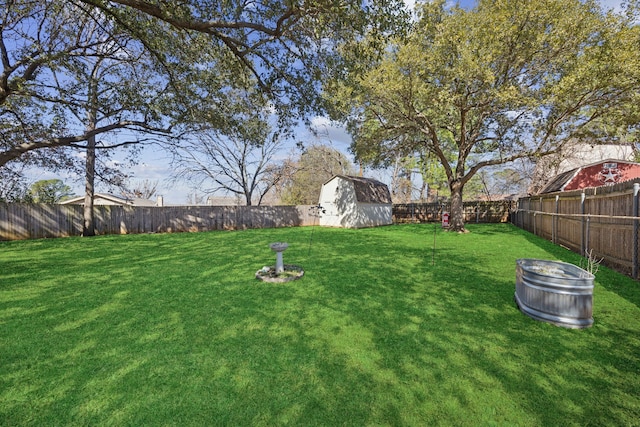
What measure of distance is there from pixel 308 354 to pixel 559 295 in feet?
10.2

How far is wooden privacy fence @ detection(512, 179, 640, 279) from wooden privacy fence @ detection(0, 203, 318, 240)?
8314 millimetres

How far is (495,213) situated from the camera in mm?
19938

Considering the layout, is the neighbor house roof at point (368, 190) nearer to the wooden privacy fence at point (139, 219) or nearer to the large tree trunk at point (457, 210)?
the wooden privacy fence at point (139, 219)

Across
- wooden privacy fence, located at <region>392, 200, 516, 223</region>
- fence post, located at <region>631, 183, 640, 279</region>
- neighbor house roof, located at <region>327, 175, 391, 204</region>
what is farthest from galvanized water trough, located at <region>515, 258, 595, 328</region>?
wooden privacy fence, located at <region>392, 200, 516, 223</region>

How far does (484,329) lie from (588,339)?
104 cm

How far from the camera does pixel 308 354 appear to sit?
274 centimetres

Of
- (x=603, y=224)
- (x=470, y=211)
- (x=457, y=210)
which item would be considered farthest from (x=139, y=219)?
(x=470, y=211)

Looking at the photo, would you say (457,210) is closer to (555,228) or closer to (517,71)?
(555,228)

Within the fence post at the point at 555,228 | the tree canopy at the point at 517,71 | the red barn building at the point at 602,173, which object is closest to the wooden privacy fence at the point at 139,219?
the tree canopy at the point at 517,71

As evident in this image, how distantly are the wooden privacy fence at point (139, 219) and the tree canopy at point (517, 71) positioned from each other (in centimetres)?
634

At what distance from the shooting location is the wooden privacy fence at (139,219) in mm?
11375

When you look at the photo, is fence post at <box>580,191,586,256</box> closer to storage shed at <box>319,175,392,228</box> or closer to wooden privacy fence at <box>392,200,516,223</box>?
storage shed at <box>319,175,392,228</box>

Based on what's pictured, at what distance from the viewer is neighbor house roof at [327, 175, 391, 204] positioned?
17.2 m

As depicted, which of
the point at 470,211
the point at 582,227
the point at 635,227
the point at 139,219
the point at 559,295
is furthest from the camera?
the point at 470,211
